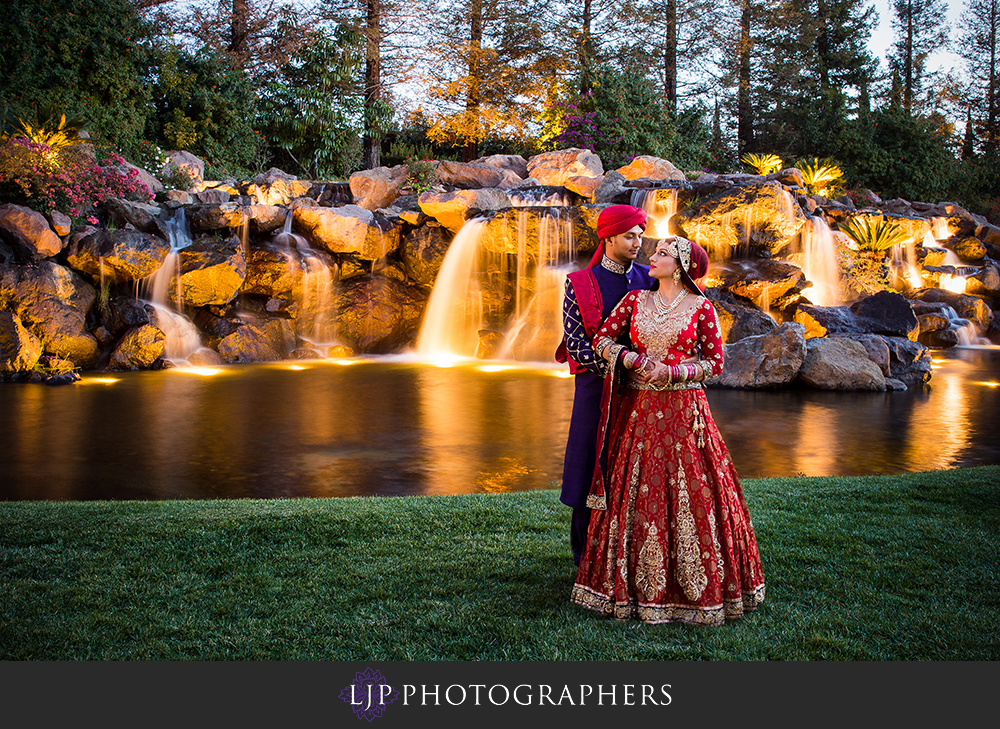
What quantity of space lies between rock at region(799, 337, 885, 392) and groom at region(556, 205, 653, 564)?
8631mm

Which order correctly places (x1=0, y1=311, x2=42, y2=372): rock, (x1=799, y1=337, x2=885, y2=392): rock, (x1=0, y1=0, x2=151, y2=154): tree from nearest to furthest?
1. (x1=799, y1=337, x2=885, y2=392): rock
2. (x1=0, y1=311, x2=42, y2=372): rock
3. (x1=0, y1=0, x2=151, y2=154): tree

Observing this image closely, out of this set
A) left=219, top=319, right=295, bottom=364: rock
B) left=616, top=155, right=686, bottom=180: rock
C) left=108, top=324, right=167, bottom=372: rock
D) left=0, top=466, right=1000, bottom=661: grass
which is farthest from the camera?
left=616, top=155, right=686, bottom=180: rock

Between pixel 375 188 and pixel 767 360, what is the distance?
1294 cm

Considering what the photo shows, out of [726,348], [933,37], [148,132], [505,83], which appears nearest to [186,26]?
[148,132]

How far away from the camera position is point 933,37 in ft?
113

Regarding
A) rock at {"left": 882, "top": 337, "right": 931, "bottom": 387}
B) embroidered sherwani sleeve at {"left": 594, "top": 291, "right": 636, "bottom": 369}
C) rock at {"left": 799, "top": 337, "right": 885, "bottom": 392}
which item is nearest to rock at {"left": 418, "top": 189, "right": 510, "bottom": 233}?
rock at {"left": 799, "top": 337, "right": 885, "bottom": 392}

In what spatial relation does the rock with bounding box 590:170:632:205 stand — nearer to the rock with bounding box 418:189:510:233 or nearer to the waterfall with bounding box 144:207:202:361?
the rock with bounding box 418:189:510:233

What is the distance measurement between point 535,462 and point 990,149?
3494 centimetres

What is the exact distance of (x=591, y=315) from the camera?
371 centimetres

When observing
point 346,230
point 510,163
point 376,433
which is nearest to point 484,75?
point 510,163

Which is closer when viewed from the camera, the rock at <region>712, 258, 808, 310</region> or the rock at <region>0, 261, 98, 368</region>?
the rock at <region>0, 261, 98, 368</region>

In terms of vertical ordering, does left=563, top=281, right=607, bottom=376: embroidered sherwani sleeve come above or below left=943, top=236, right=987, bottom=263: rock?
below

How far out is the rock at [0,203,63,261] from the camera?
512 inches

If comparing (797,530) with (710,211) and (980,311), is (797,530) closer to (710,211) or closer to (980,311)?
(710,211)
